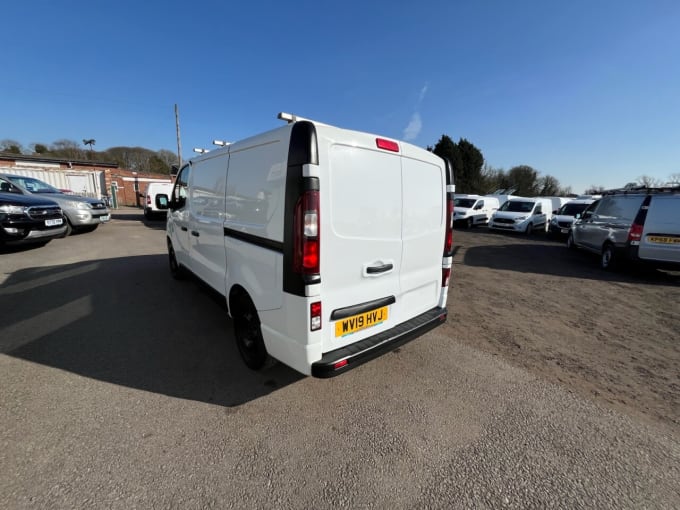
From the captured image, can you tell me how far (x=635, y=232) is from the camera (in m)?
6.39

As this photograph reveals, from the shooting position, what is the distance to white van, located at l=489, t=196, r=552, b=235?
1441cm

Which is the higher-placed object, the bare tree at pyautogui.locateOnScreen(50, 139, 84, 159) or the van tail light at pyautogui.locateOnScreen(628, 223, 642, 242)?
the bare tree at pyautogui.locateOnScreen(50, 139, 84, 159)

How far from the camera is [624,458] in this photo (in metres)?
1.97

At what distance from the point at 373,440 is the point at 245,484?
34.4 inches

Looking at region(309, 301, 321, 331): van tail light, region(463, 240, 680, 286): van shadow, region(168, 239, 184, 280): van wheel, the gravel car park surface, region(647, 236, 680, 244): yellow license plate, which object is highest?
region(647, 236, 680, 244): yellow license plate

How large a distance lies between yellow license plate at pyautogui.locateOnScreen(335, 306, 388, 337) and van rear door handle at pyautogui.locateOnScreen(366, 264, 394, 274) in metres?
0.33

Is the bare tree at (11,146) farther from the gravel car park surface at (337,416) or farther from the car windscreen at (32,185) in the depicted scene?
the gravel car park surface at (337,416)

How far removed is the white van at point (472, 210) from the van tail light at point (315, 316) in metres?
16.2

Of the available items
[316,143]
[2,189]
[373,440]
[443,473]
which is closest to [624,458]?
[443,473]

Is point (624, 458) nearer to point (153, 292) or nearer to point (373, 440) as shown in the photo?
point (373, 440)

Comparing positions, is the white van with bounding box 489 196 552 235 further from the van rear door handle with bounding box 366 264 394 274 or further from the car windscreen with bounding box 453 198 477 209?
the van rear door handle with bounding box 366 264 394 274

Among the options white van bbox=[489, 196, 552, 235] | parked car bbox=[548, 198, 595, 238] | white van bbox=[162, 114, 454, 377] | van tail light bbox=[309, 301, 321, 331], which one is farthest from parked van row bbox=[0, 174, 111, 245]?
parked car bbox=[548, 198, 595, 238]

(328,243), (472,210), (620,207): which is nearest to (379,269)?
(328,243)

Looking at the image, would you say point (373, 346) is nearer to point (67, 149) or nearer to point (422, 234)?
point (422, 234)
